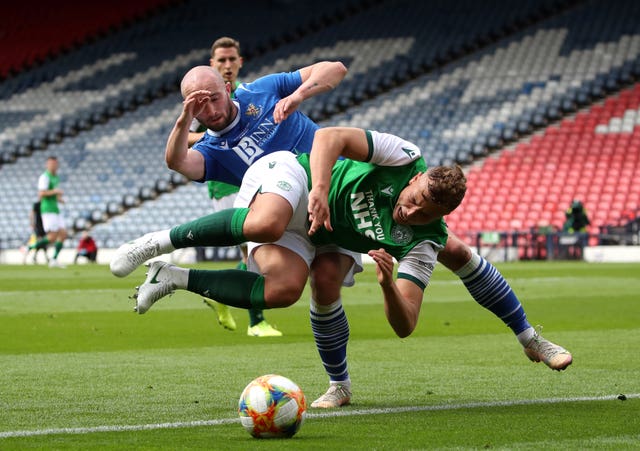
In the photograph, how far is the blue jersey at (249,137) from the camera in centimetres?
663

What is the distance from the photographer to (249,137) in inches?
262

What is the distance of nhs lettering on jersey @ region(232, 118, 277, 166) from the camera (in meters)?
6.62

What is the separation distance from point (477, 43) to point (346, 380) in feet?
102

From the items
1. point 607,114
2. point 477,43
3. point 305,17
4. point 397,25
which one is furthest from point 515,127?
point 305,17

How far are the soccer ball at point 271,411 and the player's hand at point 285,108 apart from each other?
1.90 metres

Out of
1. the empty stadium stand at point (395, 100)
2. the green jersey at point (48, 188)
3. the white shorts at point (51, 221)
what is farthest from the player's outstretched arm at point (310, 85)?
the empty stadium stand at point (395, 100)

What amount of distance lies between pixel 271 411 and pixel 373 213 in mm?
1389

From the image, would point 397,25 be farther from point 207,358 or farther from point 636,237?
point 207,358

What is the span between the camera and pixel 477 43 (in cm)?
3584

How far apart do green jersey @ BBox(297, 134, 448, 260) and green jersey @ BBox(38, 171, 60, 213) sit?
1720 cm

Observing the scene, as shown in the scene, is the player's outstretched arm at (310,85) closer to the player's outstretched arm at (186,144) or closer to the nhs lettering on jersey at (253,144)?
the nhs lettering on jersey at (253,144)

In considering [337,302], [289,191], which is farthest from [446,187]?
[337,302]

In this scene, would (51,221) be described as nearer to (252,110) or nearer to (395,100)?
(395,100)

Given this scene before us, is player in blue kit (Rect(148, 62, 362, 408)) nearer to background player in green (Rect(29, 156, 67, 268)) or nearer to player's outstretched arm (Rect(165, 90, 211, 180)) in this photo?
player's outstretched arm (Rect(165, 90, 211, 180))
